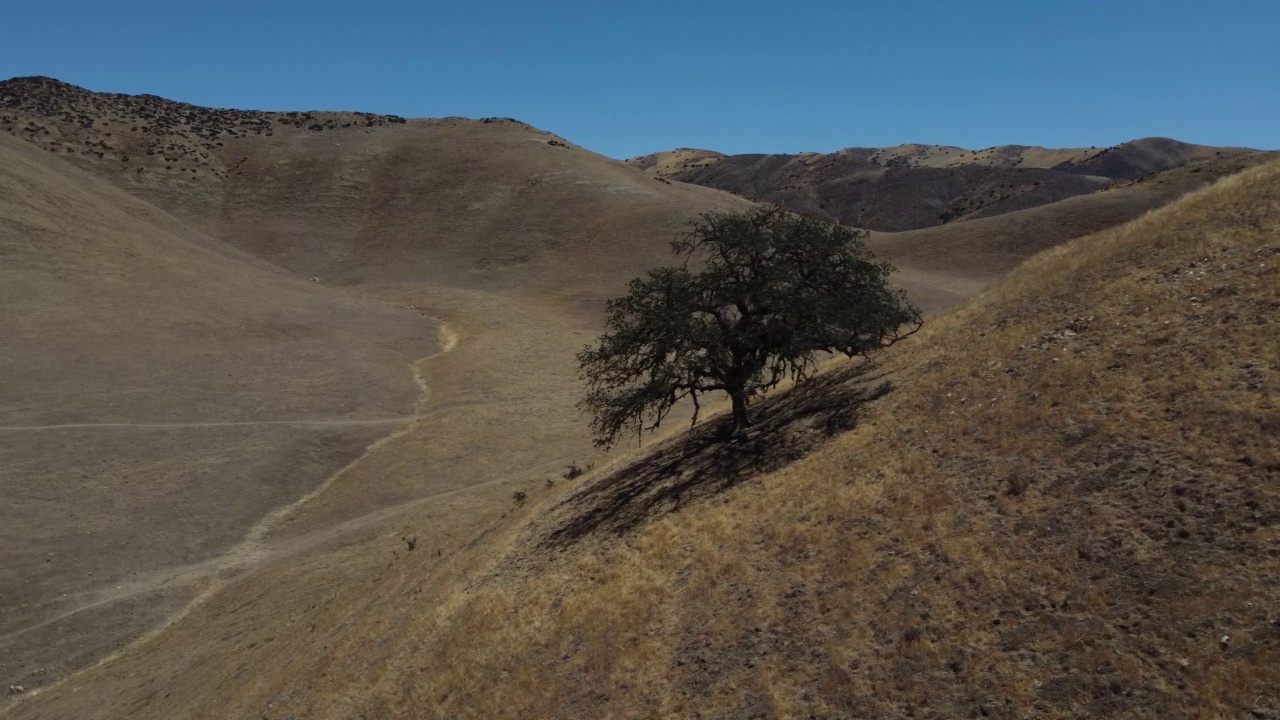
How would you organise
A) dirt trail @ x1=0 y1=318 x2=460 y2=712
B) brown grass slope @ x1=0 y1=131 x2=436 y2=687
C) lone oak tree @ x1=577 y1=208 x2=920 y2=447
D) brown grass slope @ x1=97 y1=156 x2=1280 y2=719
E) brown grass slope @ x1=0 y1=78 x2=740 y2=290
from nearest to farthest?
1. brown grass slope @ x1=97 y1=156 x2=1280 y2=719
2. lone oak tree @ x1=577 y1=208 x2=920 y2=447
3. dirt trail @ x1=0 y1=318 x2=460 y2=712
4. brown grass slope @ x1=0 y1=131 x2=436 y2=687
5. brown grass slope @ x1=0 y1=78 x2=740 y2=290

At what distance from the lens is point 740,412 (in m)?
Answer: 27.7

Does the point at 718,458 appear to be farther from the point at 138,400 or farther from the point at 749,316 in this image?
the point at 138,400

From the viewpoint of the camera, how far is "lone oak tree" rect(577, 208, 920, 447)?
26422 mm

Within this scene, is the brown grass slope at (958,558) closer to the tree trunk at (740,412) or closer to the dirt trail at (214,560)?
the tree trunk at (740,412)

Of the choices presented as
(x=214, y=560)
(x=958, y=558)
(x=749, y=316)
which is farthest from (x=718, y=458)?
(x=214, y=560)

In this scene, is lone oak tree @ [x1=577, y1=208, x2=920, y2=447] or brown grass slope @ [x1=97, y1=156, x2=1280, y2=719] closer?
brown grass slope @ [x1=97, y1=156, x2=1280, y2=719]

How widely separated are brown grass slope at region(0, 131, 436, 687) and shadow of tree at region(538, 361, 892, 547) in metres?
18.8

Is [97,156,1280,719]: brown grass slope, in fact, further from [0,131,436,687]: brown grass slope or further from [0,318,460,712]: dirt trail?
[0,131,436,687]: brown grass slope

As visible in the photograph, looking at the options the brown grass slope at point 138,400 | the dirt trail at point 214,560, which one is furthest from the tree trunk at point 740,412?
the brown grass slope at point 138,400

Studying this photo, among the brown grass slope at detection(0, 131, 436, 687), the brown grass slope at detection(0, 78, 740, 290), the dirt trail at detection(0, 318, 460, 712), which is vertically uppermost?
the brown grass slope at detection(0, 78, 740, 290)

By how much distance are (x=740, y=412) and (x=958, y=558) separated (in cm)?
1363

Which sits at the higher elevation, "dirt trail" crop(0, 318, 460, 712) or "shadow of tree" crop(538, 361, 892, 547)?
"shadow of tree" crop(538, 361, 892, 547)

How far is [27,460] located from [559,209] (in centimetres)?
7345

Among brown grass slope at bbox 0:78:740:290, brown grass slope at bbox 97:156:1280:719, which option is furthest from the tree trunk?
brown grass slope at bbox 0:78:740:290
